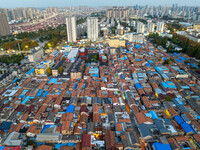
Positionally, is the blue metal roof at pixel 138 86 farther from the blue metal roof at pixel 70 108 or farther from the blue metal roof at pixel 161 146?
the blue metal roof at pixel 70 108

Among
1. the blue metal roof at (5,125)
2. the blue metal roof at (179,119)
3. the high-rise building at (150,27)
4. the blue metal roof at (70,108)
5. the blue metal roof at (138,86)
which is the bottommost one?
the blue metal roof at (5,125)

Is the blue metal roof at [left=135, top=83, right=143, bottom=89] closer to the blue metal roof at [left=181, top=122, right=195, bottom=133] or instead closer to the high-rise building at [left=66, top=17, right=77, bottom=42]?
the blue metal roof at [left=181, top=122, right=195, bottom=133]

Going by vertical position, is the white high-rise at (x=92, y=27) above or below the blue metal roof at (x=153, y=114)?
above

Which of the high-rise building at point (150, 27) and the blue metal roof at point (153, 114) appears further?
the high-rise building at point (150, 27)

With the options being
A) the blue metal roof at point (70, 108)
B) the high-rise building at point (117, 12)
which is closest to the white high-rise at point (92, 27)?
the blue metal roof at point (70, 108)

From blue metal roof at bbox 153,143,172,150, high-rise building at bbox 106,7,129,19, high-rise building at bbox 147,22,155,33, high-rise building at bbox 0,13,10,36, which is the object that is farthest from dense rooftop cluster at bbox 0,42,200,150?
high-rise building at bbox 106,7,129,19

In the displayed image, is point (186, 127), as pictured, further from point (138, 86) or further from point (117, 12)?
point (117, 12)

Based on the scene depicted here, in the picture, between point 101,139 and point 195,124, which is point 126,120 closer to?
point 101,139

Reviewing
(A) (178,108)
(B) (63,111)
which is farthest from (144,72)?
(B) (63,111)
